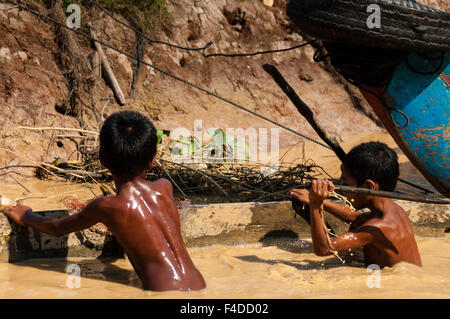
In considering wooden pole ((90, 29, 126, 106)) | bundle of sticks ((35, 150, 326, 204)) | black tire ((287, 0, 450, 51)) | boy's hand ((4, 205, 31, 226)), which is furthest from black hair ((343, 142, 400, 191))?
wooden pole ((90, 29, 126, 106))

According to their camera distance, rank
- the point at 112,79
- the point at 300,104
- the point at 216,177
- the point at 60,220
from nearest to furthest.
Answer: the point at 60,220, the point at 300,104, the point at 216,177, the point at 112,79

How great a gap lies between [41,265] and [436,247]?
2752 millimetres

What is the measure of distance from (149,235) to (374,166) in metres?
1.41

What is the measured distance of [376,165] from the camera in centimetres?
324

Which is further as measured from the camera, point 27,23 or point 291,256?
point 27,23

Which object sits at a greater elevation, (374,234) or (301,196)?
(301,196)

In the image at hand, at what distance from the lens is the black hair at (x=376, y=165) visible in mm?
3238

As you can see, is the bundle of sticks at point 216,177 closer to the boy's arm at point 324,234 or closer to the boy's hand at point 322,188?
the boy's arm at point 324,234

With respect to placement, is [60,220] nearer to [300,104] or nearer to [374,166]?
[374,166]

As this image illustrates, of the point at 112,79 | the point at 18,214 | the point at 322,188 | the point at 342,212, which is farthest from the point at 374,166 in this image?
the point at 112,79

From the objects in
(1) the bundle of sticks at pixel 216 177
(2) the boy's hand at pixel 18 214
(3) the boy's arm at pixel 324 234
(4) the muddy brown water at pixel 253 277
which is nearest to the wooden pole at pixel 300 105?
(1) the bundle of sticks at pixel 216 177

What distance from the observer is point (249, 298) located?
9.20 feet
